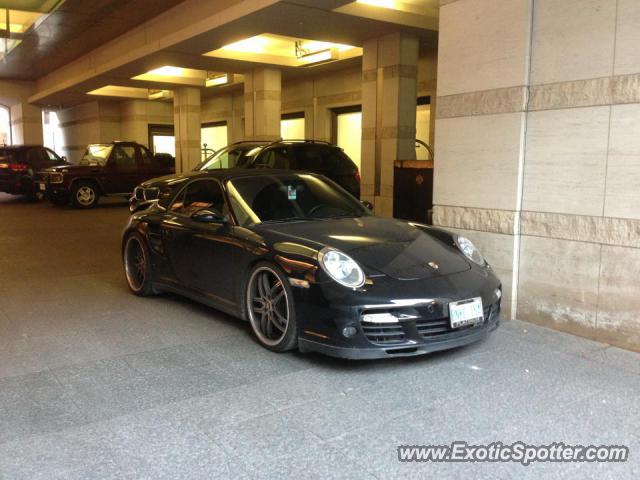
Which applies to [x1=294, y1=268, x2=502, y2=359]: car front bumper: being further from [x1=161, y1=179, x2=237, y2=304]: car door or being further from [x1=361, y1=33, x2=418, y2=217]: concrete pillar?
[x1=361, y1=33, x2=418, y2=217]: concrete pillar

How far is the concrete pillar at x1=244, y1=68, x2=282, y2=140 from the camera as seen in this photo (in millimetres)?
16094

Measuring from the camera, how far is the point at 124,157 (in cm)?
1579

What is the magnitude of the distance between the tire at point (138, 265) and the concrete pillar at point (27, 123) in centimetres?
2459

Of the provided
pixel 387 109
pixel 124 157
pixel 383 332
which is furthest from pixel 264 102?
pixel 383 332

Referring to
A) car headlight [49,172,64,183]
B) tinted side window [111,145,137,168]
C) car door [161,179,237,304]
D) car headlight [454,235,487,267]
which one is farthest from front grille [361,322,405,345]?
car headlight [49,172,64,183]

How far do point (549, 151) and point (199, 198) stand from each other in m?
3.18

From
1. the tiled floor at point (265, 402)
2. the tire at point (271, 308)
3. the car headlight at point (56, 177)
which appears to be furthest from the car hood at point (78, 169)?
the tire at point (271, 308)

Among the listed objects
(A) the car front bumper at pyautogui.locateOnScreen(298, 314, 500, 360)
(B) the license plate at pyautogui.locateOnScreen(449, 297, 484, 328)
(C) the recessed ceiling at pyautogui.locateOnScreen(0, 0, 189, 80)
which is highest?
(C) the recessed ceiling at pyautogui.locateOnScreen(0, 0, 189, 80)

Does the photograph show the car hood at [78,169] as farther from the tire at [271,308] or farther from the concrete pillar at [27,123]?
the concrete pillar at [27,123]

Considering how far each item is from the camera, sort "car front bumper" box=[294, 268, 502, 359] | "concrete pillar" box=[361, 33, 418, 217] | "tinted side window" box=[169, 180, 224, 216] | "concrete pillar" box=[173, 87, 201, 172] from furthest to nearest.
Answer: "concrete pillar" box=[173, 87, 201, 172] < "concrete pillar" box=[361, 33, 418, 217] < "tinted side window" box=[169, 180, 224, 216] < "car front bumper" box=[294, 268, 502, 359]

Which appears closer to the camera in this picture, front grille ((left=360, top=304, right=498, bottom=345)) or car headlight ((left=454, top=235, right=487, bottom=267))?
front grille ((left=360, top=304, right=498, bottom=345))

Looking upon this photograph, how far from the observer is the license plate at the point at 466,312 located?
13.0 ft

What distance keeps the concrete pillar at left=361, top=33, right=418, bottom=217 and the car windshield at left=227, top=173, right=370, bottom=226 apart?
6421 millimetres

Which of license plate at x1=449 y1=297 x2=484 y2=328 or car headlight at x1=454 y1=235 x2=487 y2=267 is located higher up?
car headlight at x1=454 y1=235 x2=487 y2=267
